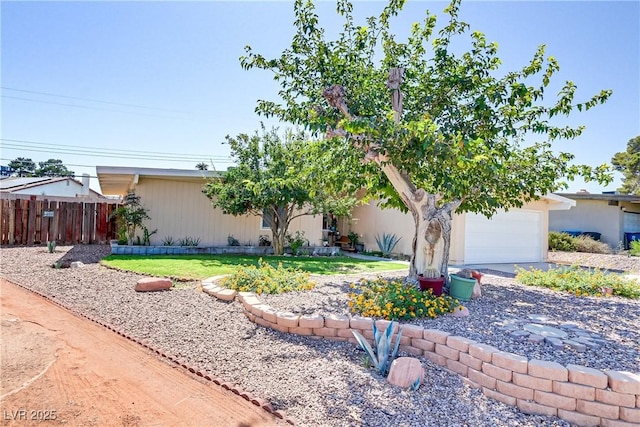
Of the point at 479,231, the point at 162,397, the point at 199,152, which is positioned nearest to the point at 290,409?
the point at 162,397

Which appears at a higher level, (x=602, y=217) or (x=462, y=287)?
(x=602, y=217)

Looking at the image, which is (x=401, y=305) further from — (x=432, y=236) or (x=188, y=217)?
(x=188, y=217)

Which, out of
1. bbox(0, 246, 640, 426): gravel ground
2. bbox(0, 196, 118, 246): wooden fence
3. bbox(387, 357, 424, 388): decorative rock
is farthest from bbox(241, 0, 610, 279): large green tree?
bbox(0, 196, 118, 246): wooden fence

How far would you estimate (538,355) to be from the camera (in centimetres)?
341

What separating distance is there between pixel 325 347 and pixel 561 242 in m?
18.4

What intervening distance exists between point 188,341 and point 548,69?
712 cm

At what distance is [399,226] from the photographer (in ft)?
47.3

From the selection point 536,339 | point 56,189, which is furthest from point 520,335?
point 56,189

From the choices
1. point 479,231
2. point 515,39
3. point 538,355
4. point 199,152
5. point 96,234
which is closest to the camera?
point 538,355

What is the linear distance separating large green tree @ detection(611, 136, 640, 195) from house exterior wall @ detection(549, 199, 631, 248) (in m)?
9.57

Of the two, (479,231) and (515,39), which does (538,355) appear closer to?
(515,39)

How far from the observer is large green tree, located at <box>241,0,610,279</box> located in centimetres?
587

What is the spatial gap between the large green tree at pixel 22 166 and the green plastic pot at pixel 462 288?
157 feet

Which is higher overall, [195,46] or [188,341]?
[195,46]
